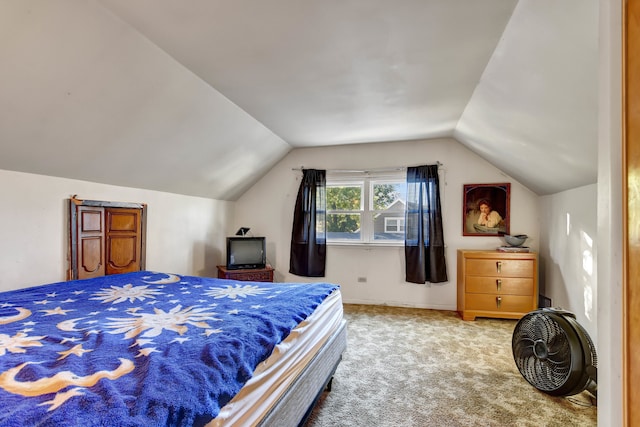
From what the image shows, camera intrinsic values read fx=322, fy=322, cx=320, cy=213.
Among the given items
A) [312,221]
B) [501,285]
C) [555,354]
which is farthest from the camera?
[312,221]

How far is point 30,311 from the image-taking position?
185 centimetres

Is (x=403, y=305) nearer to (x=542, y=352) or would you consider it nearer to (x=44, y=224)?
(x=542, y=352)

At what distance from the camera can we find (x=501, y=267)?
3.88 m

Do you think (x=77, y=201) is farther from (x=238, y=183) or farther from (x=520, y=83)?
(x=520, y=83)

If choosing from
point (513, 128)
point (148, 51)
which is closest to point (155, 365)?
point (148, 51)

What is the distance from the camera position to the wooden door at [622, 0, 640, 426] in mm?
698

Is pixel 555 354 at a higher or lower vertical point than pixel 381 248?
lower

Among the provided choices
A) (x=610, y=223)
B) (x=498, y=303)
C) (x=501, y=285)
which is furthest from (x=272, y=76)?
(x=498, y=303)

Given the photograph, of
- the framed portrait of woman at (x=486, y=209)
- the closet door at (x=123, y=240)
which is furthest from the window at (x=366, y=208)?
the closet door at (x=123, y=240)

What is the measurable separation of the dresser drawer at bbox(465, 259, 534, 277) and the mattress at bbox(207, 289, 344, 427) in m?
2.44

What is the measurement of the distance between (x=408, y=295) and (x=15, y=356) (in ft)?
13.9

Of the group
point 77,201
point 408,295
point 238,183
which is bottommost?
point 408,295

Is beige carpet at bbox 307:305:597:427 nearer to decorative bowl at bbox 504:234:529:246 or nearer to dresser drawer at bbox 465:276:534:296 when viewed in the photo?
dresser drawer at bbox 465:276:534:296

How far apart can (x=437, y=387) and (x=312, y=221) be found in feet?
9.64
